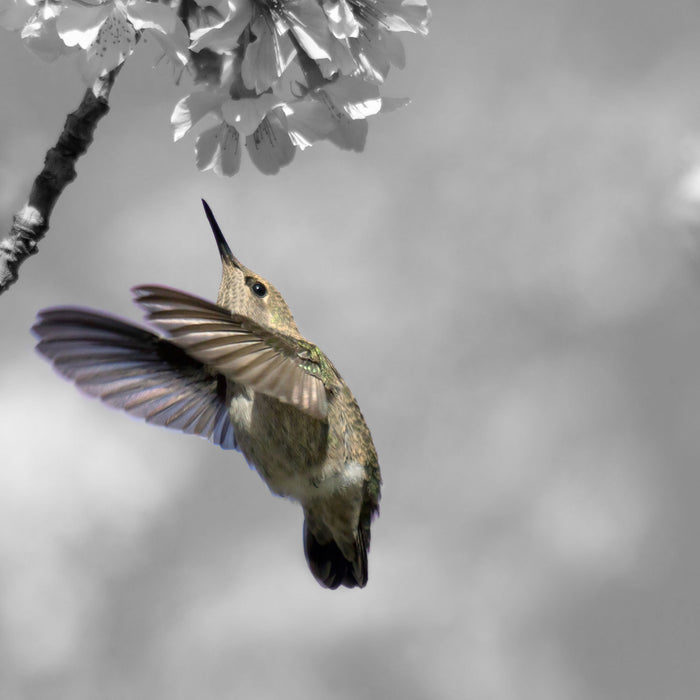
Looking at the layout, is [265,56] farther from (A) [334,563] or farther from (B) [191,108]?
(A) [334,563]

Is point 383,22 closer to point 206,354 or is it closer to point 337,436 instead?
point 206,354

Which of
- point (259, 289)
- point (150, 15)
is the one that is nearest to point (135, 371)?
point (259, 289)

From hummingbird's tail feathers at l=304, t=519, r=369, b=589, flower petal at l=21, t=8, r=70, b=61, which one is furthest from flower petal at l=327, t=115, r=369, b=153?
hummingbird's tail feathers at l=304, t=519, r=369, b=589

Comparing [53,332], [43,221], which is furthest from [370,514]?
[43,221]

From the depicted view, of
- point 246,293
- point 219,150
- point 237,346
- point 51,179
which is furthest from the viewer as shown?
point 246,293

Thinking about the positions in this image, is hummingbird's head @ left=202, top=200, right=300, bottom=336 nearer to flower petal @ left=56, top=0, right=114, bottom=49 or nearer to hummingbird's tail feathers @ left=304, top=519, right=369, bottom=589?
hummingbird's tail feathers @ left=304, top=519, right=369, bottom=589

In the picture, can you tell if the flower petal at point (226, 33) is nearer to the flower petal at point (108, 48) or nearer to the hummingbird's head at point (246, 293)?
the flower petal at point (108, 48)

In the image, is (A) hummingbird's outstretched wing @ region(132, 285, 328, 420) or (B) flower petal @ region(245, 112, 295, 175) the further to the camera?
(B) flower petal @ region(245, 112, 295, 175)
